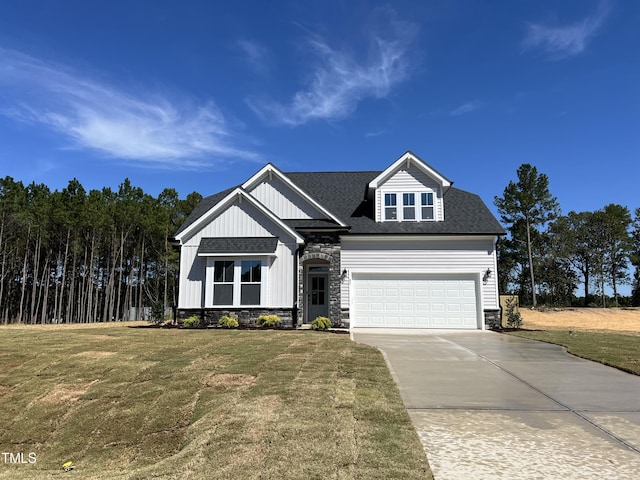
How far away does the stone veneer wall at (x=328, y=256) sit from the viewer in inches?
723

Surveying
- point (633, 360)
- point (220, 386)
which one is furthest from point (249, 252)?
point (633, 360)

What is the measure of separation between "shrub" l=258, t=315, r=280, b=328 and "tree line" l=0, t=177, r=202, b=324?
2258 cm

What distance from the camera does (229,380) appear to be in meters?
7.23

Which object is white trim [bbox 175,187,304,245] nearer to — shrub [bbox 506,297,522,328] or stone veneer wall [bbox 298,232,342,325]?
stone veneer wall [bbox 298,232,342,325]

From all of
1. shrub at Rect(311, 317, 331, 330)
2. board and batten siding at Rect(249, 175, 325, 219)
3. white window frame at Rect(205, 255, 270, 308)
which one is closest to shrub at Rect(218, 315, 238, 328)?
white window frame at Rect(205, 255, 270, 308)

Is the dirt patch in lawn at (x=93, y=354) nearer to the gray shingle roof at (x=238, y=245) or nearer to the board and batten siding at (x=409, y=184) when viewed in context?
the gray shingle roof at (x=238, y=245)

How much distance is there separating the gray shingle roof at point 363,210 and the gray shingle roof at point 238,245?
147 centimetres

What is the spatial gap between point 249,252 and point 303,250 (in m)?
2.49

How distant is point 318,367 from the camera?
811 centimetres

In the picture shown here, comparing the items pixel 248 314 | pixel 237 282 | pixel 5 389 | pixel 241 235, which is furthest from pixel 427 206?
pixel 5 389

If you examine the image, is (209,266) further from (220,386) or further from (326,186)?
(220,386)

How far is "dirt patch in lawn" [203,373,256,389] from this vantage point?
6.91 meters

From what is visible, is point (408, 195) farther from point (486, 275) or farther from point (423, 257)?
point (486, 275)

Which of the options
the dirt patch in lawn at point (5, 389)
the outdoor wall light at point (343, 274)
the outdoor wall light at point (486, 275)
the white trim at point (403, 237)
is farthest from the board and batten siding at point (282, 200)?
the dirt patch in lawn at point (5, 389)
